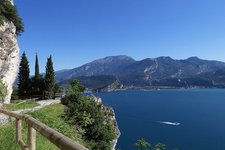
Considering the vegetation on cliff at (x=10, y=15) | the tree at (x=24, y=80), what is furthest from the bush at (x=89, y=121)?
the tree at (x=24, y=80)

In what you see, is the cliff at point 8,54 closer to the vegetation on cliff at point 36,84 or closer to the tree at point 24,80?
the vegetation on cliff at point 36,84

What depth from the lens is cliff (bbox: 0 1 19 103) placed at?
43.9 m

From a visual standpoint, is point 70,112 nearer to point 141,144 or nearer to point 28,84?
point 141,144

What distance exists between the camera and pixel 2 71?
4453cm

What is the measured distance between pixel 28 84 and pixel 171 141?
4109 cm

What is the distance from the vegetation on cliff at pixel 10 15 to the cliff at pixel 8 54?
1094 mm

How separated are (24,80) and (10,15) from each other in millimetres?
19303

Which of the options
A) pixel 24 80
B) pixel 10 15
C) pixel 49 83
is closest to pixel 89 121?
pixel 10 15

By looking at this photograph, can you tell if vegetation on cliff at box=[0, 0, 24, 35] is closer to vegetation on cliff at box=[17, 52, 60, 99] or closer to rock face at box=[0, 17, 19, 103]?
rock face at box=[0, 17, 19, 103]

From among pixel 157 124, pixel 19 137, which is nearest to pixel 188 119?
pixel 157 124

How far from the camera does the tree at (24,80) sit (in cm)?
6331

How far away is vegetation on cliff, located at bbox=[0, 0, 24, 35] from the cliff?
109 cm

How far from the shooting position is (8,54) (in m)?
46.1

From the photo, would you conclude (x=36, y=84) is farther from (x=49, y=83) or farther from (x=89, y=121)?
(x=89, y=121)
